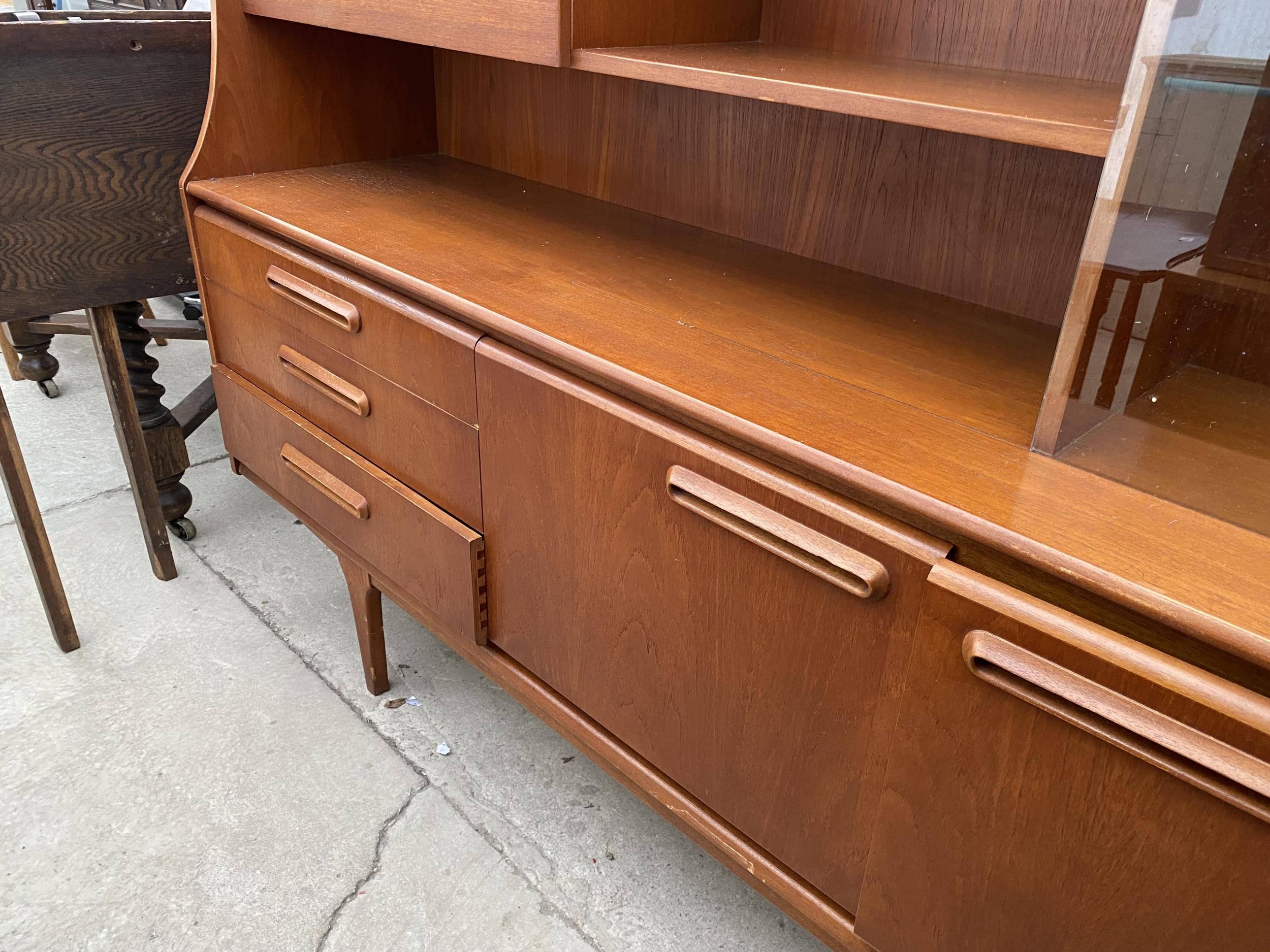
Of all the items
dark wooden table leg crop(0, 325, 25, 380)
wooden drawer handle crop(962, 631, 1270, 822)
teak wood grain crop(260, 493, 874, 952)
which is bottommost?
dark wooden table leg crop(0, 325, 25, 380)

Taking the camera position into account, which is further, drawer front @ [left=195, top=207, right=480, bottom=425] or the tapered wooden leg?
the tapered wooden leg

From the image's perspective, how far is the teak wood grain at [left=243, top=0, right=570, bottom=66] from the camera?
1.07 m

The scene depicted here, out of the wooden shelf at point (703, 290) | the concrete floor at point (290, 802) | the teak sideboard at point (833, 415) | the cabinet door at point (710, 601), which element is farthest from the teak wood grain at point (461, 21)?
the concrete floor at point (290, 802)

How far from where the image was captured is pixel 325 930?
51.4 inches

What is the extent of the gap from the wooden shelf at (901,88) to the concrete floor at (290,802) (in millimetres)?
1128

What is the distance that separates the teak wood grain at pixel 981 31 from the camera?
39.1 inches

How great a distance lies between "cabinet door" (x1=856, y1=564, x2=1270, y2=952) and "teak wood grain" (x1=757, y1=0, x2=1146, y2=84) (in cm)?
66

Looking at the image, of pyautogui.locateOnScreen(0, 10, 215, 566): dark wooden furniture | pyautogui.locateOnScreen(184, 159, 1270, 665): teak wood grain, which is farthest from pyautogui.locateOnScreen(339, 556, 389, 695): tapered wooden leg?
pyautogui.locateOnScreen(0, 10, 215, 566): dark wooden furniture

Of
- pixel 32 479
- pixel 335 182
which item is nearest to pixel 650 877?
pixel 335 182

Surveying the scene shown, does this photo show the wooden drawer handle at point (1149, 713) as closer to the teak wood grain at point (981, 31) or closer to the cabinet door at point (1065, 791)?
the cabinet door at point (1065, 791)

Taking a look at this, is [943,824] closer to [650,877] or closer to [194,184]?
[650,877]

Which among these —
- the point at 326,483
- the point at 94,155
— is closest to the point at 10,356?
the point at 94,155

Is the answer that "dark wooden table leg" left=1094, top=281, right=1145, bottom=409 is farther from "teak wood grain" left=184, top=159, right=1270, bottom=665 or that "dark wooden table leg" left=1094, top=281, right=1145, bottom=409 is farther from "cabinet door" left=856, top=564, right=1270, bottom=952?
"cabinet door" left=856, top=564, right=1270, bottom=952

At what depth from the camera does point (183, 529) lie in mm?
2164
